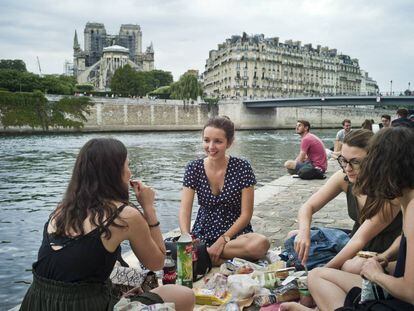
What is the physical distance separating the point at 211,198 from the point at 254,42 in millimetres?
86111

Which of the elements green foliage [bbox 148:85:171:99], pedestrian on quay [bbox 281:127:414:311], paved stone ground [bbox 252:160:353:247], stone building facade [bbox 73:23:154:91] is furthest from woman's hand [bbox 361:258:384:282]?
stone building facade [bbox 73:23:154:91]

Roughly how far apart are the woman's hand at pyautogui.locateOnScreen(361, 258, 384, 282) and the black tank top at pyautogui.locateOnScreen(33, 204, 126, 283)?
1249mm

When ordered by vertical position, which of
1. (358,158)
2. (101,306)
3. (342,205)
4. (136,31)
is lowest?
(342,205)

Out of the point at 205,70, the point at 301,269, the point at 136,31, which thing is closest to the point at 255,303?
the point at 301,269

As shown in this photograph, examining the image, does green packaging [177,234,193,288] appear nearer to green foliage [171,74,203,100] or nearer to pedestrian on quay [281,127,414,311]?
pedestrian on quay [281,127,414,311]

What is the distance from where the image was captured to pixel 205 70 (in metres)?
110

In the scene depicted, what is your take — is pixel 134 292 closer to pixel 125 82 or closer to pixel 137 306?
pixel 137 306

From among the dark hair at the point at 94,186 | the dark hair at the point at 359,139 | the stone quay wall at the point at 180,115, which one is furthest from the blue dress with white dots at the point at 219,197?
the stone quay wall at the point at 180,115

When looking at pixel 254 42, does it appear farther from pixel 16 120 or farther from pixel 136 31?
pixel 16 120

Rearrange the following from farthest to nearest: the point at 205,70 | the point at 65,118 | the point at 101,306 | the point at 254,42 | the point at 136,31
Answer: the point at 136,31
the point at 205,70
the point at 254,42
the point at 65,118
the point at 101,306

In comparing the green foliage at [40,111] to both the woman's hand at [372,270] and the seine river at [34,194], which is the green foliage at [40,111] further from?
the woman's hand at [372,270]

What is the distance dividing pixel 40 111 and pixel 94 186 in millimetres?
49469

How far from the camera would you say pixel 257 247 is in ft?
13.1

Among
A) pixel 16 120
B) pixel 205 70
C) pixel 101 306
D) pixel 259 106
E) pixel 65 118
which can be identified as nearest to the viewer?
pixel 101 306
